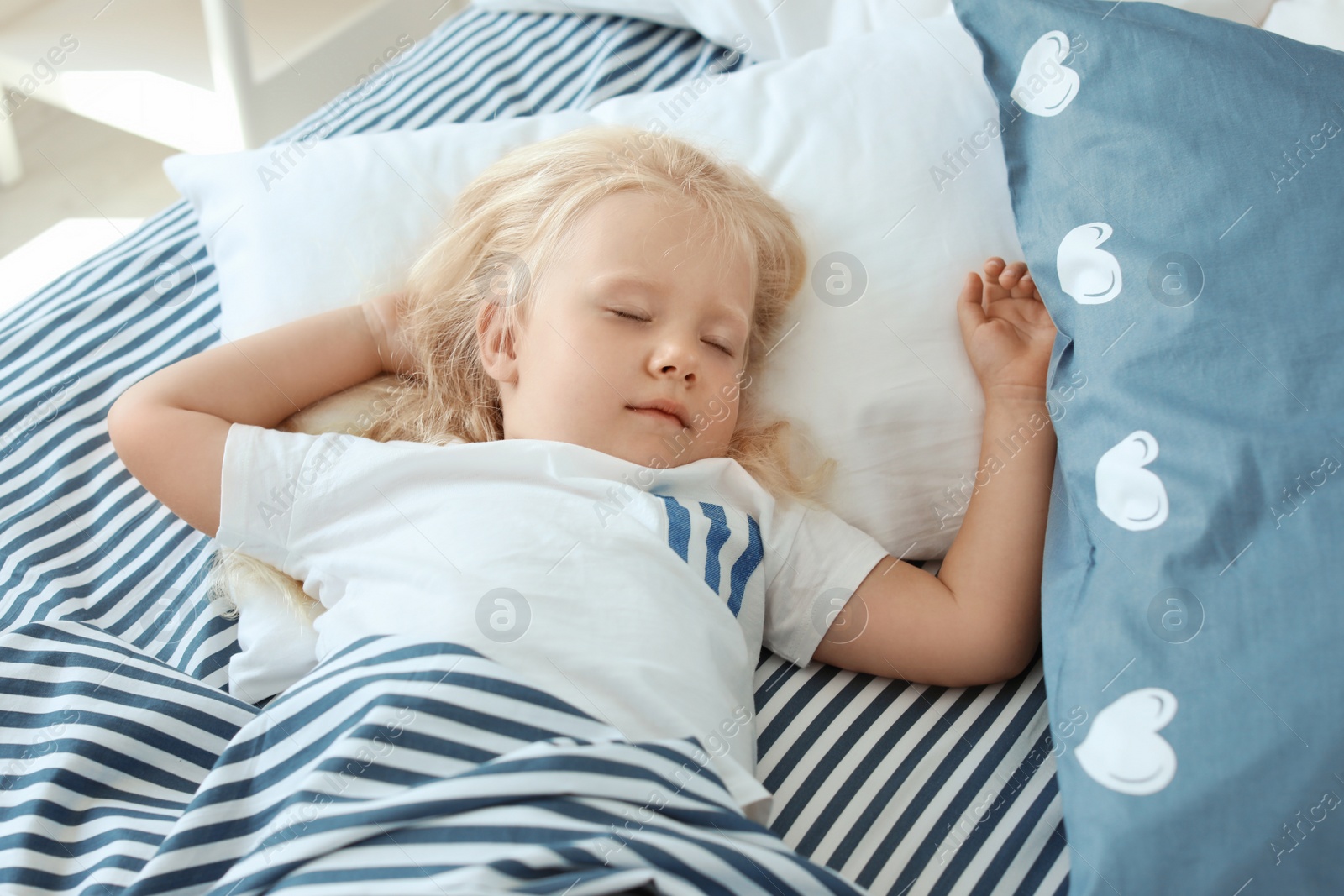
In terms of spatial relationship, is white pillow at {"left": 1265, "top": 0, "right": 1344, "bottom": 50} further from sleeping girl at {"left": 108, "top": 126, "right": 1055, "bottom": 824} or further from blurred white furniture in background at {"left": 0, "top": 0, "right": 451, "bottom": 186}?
blurred white furniture in background at {"left": 0, "top": 0, "right": 451, "bottom": 186}

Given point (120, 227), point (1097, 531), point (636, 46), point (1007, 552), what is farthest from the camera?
point (120, 227)

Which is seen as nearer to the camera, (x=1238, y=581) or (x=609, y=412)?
(x=1238, y=581)

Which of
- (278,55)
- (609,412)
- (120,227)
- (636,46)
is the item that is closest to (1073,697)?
(609,412)

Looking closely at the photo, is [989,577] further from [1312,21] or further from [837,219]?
[1312,21]

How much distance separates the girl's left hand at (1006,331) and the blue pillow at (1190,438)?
2.8 inches

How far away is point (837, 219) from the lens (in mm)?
1007

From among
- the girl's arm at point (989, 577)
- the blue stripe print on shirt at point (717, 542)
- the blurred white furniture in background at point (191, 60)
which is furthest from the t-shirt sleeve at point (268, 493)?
the blurred white furniture in background at point (191, 60)

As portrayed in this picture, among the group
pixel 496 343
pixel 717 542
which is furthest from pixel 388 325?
pixel 717 542

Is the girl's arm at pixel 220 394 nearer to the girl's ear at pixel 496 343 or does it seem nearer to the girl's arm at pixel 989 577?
the girl's ear at pixel 496 343

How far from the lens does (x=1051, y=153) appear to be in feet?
2.74

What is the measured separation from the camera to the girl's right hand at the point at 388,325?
1000 mm

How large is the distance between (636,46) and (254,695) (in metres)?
0.97

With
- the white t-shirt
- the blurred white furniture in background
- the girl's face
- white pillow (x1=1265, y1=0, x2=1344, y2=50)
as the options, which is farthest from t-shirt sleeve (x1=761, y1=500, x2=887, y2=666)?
the blurred white furniture in background

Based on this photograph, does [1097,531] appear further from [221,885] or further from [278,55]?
[278,55]
